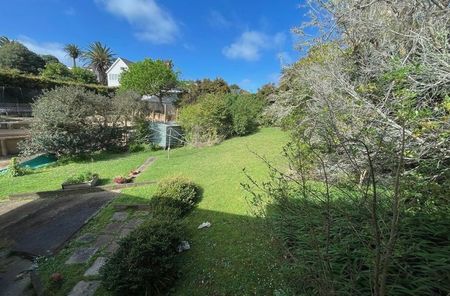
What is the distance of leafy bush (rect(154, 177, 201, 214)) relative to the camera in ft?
18.5

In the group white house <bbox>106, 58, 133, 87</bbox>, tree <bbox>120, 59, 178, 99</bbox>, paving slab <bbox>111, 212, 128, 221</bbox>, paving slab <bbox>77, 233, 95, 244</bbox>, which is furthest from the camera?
white house <bbox>106, 58, 133, 87</bbox>

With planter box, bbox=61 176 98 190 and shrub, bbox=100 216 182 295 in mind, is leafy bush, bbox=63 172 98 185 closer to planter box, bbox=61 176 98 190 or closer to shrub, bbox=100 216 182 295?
planter box, bbox=61 176 98 190

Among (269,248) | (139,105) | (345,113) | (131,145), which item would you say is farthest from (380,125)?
(139,105)

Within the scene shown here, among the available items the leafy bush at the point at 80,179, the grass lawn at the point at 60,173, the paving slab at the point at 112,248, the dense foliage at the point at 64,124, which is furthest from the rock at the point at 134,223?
the dense foliage at the point at 64,124

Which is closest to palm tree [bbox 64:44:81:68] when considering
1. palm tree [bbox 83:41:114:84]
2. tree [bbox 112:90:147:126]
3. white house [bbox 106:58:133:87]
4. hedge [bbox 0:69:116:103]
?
palm tree [bbox 83:41:114:84]

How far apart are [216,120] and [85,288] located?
38.9ft

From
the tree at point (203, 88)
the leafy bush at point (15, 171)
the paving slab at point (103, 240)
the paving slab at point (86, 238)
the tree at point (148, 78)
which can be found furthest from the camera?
the tree at point (148, 78)

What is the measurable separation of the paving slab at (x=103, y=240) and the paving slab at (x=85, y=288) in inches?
42.8

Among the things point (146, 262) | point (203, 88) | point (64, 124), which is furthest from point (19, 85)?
point (146, 262)

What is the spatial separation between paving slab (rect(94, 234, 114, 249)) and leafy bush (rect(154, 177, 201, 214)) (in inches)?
47.1

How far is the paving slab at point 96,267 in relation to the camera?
161 inches

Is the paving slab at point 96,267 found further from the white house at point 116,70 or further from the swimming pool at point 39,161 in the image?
the white house at point 116,70

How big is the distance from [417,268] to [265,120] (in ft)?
50.2

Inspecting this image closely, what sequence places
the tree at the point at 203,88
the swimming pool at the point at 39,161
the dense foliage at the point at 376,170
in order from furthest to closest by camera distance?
the tree at the point at 203,88
the swimming pool at the point at 39,161
the dense foliage at the point at 376,170
